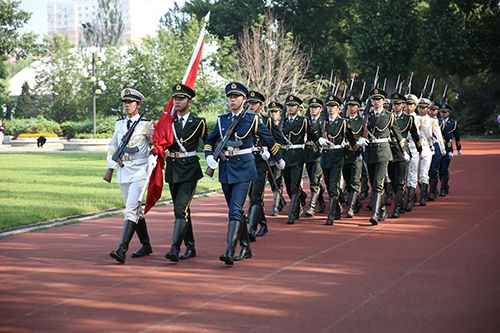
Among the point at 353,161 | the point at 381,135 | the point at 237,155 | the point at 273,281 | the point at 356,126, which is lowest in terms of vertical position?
the point at 273,281

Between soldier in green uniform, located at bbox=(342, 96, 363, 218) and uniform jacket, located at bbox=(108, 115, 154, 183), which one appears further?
soldier in green uniform, located at bbox=(342, 96, 363, 218)

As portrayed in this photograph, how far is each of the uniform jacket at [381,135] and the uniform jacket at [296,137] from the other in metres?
1.04

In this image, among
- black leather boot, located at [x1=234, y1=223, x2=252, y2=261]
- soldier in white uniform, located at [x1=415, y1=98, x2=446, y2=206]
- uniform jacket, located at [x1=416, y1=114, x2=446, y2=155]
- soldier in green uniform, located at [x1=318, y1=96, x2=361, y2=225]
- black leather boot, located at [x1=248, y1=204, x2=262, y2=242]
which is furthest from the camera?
uniform jacket, located at [x1=416, y1=114, x2=446, y2=155]

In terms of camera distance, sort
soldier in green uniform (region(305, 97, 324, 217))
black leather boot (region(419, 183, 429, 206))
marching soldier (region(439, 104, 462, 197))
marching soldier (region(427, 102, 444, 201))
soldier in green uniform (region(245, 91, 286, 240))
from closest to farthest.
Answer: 1. soldier in green uniform (region(245, 91, 286, 240))
2. soldier in green uniform (region(305, 97, 324, 217))
3. black leather boot (region(419, 183, 429, 206))
4. marching soldier (region(427, 102, 444, 201))
5. marching soldier (region(439, 104, 462, 197))

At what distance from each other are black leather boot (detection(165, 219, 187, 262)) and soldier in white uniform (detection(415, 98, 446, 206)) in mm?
6991

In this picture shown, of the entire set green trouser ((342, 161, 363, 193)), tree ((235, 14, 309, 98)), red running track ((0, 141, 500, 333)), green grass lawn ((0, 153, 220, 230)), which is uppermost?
tree ((235, 14, 309, 98))

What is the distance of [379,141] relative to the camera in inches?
516

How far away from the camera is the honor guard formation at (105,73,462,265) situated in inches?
369

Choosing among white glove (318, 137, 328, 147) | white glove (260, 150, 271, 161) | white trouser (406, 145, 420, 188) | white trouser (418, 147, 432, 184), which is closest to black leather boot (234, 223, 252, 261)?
white glove (260, 150, 271, 161)

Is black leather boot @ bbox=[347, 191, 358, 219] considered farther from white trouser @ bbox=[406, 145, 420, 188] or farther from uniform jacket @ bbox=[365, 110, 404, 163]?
white trouser @ bbox=[406, 145, 420, 188]

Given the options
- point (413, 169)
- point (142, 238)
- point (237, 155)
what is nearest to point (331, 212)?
point (413, 169)

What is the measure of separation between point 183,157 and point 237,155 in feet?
2.11

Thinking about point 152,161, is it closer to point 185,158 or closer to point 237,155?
point 185,158

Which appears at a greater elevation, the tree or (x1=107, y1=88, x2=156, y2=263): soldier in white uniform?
the tree
